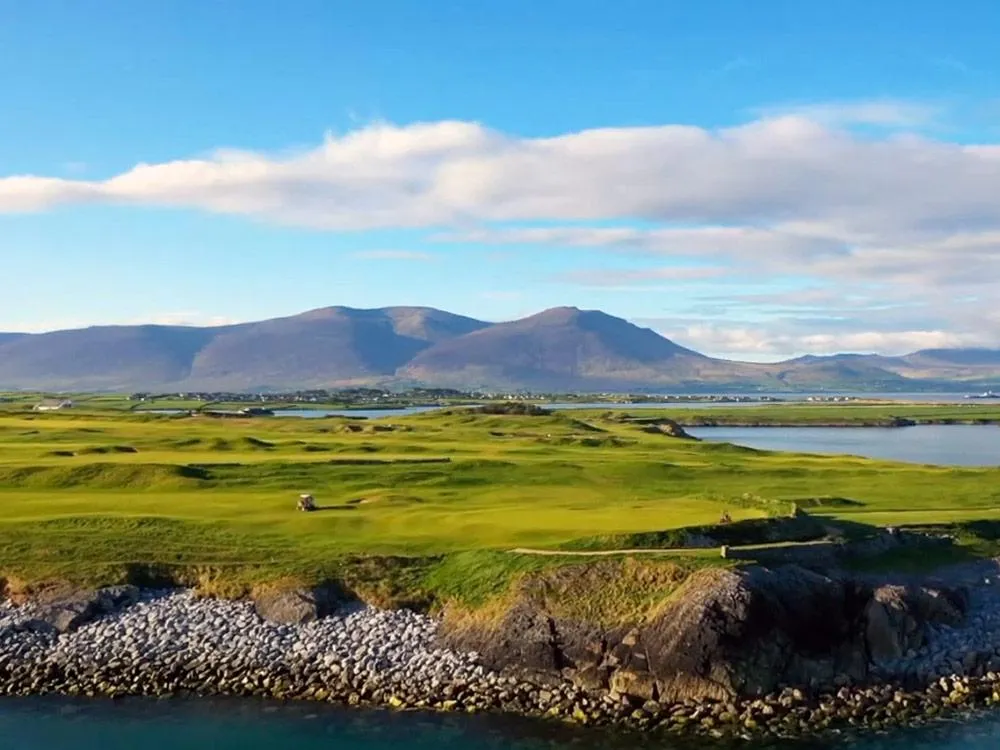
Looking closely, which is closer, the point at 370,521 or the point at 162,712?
the point at 162,712

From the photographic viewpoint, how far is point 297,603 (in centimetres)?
3531

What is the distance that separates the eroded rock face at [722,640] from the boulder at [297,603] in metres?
4.28

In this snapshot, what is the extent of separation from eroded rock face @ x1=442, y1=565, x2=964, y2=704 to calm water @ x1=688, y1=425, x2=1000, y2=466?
231ft

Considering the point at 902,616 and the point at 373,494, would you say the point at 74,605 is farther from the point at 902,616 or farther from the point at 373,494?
the point at 902,616

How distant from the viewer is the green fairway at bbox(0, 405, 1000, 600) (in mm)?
39219

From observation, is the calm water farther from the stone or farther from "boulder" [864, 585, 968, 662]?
the stone

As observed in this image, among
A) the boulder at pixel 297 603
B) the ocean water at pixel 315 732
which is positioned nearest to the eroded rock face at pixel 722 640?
the ocean water at pixel 315 732

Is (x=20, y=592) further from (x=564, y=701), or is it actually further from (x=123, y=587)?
(x=564, y=701)

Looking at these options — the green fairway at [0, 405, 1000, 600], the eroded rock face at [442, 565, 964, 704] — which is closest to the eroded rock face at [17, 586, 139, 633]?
the green fairway at [0, 405, 1000, 600]

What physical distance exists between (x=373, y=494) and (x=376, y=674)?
19.6 m

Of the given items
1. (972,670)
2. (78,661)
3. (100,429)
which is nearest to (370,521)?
(78,661)

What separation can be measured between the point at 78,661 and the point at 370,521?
13.1m

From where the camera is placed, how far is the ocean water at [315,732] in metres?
28.5

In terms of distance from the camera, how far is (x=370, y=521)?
43531mm
